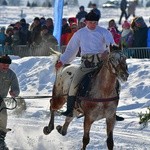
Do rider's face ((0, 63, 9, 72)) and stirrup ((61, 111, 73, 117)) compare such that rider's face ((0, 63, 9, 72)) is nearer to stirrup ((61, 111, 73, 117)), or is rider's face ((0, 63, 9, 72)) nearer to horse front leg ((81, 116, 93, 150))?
stirrup ((61, 111, 73, 117))

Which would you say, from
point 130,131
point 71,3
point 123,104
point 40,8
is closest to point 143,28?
point 123,104

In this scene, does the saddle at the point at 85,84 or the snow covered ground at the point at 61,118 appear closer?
the saddle at the point at 85,84

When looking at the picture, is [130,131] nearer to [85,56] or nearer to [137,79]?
[85,56]

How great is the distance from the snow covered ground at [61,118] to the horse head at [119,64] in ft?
5.63

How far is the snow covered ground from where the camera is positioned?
1234cm

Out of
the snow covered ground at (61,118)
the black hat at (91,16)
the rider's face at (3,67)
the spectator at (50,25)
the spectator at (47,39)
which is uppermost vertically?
the black hat at (91,16)

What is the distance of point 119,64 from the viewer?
1065 centimetres

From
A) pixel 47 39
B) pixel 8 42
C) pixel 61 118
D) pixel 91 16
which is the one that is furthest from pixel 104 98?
pixel 8 42

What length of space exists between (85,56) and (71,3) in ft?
163

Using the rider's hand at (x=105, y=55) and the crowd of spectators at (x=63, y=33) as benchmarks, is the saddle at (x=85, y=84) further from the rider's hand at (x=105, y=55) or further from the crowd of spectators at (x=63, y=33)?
the crowd of spectators at (x=63, y=33)

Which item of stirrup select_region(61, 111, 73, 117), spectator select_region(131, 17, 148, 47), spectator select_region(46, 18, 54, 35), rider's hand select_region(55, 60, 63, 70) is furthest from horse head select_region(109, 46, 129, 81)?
spectator select_region(46, 18, 54, 35)

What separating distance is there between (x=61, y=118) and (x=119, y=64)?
15.6 feet

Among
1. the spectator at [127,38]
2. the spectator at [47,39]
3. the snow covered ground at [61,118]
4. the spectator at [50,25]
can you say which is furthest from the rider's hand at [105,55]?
the spectator at [50,25]

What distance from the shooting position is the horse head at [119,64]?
10.6 m
